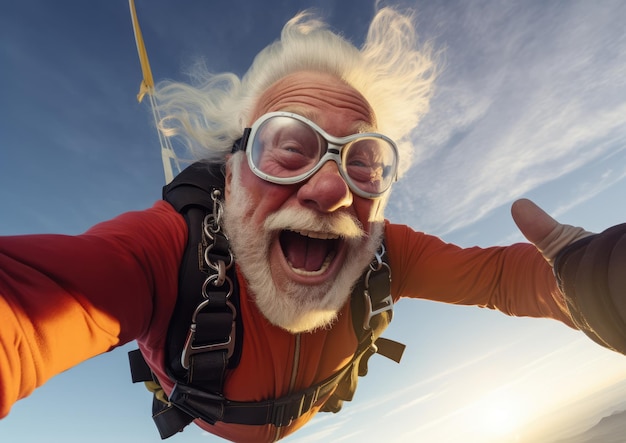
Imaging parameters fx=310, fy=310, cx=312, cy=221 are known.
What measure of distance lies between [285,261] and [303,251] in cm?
21

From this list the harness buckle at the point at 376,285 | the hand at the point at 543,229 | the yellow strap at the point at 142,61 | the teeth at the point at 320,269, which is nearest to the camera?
the hand at the point at 543,229

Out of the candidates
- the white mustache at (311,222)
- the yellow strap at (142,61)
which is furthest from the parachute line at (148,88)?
the white mustache at (311,222)

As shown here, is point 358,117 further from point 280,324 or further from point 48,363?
point 48,363

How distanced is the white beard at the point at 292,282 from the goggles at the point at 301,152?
233mm

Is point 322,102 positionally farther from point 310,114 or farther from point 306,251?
point 306,251

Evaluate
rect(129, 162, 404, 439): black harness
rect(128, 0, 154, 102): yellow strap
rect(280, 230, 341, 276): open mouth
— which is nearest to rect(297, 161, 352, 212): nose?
rect(280, 230, 341, 276): open mouth

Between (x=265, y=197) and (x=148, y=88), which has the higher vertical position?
(x=148, y=88)

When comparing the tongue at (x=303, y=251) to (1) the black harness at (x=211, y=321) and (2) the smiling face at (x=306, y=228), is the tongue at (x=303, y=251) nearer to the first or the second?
(2) the smiling face at (x=306, y=228)

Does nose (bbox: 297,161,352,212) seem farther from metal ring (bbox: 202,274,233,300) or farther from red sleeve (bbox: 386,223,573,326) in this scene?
red sleeve (bbox: 386,223,573,326)

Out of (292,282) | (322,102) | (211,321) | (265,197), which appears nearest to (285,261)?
(292,282)

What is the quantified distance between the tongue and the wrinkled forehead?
0.75 metres

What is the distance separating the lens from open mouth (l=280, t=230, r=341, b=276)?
6.93 ft

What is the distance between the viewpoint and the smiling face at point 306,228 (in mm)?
1865

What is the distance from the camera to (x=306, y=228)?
1852 millimetres
